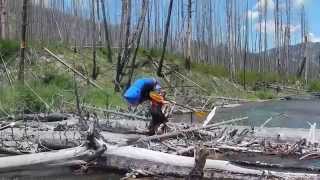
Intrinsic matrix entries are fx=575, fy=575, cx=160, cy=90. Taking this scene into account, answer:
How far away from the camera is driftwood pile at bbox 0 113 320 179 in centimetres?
995

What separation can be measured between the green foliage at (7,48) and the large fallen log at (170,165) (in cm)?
1958

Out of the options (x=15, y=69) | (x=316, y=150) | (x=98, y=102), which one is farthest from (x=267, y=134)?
(x=15, y=69)

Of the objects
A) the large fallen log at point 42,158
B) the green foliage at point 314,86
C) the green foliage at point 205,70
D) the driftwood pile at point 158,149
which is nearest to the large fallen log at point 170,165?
the driftwood pile at point 158,149

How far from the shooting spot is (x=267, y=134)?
1469 centimetres

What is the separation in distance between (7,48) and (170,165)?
21.0 metres

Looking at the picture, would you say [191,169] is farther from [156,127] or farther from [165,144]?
[156,127]

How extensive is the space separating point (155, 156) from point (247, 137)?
400 cm

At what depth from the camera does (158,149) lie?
11.7 m

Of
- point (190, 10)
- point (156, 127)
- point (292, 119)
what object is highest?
point (190, 10)

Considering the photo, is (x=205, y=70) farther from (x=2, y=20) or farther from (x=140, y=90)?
(x=140, y=90)

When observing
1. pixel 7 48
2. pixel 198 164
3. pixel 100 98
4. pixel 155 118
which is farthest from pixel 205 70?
pixel 198 164

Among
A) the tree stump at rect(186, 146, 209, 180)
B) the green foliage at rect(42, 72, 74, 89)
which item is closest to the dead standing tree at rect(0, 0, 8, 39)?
the green foliage at rect(42, 72, 74, 89)

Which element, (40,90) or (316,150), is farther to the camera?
(40,90)

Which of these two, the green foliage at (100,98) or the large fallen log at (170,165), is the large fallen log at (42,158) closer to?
the large fallen log at (170,165)
